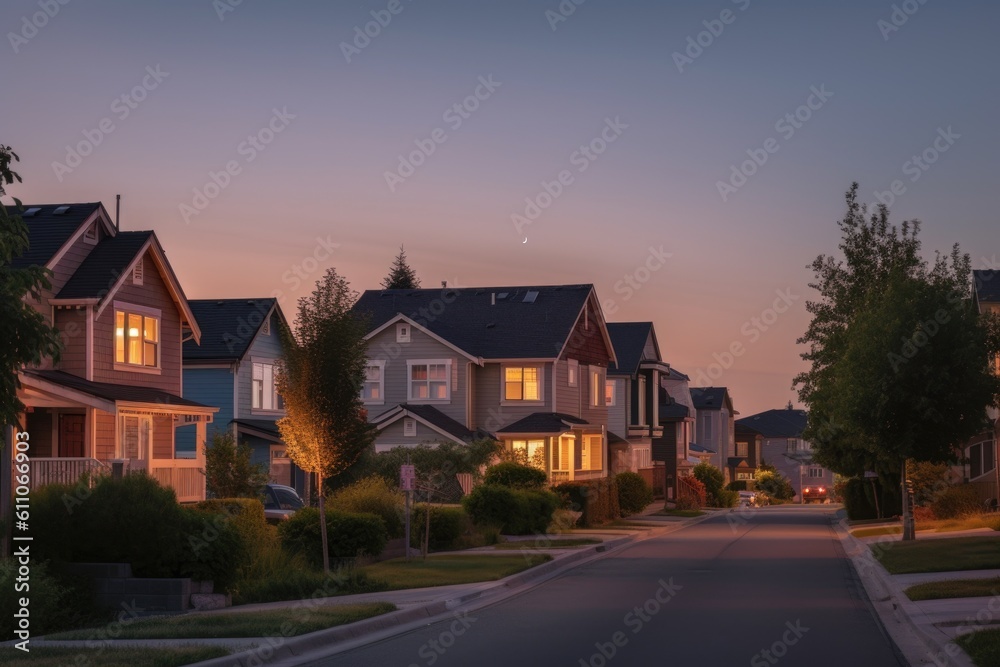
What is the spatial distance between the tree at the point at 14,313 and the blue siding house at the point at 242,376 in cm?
3066

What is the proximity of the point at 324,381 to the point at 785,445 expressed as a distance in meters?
133

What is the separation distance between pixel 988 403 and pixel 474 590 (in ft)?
59.0

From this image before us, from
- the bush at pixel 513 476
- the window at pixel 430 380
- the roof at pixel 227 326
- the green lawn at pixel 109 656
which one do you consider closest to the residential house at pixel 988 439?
the bush at pixel 513 476

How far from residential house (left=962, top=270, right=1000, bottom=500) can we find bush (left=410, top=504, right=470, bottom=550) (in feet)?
66.0

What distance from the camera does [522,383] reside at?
2034 inches

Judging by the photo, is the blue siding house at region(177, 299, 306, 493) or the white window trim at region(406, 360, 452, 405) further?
the white window trim at region(406, 360, 452, 405)

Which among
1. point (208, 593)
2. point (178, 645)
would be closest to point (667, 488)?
point (208, 593)

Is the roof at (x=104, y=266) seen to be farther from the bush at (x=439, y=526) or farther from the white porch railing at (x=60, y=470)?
the bush at (x=439, y=526)

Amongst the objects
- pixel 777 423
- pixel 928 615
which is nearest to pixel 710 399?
pixel 777 423

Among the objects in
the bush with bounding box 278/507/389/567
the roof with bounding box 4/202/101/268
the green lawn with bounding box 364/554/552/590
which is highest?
the roof with bounding box 4/202/101/268

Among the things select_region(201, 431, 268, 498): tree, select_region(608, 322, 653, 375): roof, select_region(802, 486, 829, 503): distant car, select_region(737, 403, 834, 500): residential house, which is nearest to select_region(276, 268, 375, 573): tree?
select_region(201, 431, 268, 498): tree

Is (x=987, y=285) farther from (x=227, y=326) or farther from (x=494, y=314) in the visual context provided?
(x=227, y=326)

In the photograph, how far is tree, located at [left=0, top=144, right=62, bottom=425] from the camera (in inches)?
511

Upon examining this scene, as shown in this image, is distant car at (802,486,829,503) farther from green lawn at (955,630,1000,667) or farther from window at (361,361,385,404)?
green lawn at (955,630,1000,667)
